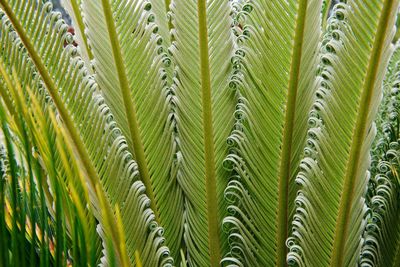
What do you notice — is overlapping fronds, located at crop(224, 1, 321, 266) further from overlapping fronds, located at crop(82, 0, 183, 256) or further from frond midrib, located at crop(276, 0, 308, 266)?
overlapping fronds, located at crop(82, 0, 183, 256)

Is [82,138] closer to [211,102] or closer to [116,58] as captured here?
[116,58]

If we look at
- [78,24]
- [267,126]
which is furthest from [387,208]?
[78,24]

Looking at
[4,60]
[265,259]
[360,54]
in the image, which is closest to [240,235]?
[265,259]

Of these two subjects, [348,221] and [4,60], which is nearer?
[348,221]

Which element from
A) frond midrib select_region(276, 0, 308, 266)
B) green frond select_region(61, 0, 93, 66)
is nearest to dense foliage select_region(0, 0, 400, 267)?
frond midrib select_region(276, 0, 308, 266)

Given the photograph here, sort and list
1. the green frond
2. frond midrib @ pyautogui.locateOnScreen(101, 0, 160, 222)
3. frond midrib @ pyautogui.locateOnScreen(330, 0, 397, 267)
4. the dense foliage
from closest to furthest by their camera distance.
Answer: frond midrib @ pyautogui.locateOnScreen(330, 0, 397, 267)
the dense foliage
frond midrib @ pyautogui.locateOnScreen(101, 0, 160, 222)
the green frond

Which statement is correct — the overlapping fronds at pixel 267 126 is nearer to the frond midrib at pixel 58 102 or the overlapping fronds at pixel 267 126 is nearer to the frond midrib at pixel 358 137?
the frond midrib at pixel 358 137
